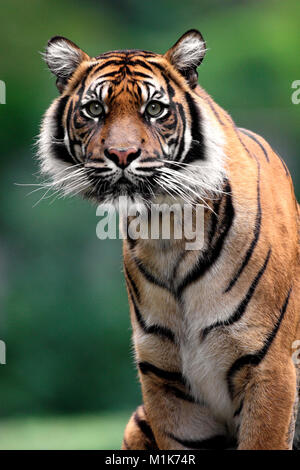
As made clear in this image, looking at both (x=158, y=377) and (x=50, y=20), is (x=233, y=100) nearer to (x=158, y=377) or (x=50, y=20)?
(x=50, y=20)

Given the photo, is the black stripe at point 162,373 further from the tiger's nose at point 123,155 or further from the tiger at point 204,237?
the tiger's nose at point 123,155

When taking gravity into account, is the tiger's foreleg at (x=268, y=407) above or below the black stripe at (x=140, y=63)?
below

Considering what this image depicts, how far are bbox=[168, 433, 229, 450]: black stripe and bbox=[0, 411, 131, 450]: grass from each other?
1.83 metres

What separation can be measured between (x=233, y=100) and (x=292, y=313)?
418 cm

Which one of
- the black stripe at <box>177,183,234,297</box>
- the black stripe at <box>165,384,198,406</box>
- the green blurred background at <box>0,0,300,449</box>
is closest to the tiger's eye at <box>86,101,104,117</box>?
the black stripe at <box>177,183,234,297</box>

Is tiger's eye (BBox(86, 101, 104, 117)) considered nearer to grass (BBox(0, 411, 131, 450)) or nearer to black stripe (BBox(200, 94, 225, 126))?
black stripe (BBox(200, 94, 225, 126))

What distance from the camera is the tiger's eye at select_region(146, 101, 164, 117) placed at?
7.01 feet

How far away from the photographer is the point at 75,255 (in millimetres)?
6379

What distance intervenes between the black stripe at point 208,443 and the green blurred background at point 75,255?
349 cm

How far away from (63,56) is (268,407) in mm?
1152

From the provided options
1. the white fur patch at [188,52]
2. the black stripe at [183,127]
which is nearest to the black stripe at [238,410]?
the black stripe at [183,127]

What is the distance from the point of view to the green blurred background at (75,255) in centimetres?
618

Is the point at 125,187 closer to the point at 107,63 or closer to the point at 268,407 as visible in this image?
the point at 107,63
